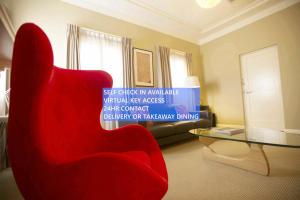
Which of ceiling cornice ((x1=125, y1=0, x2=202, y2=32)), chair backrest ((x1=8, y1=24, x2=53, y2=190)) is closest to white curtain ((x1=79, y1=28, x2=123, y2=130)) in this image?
ceiling cornice ((x1=125, y1=0, x2=202, y2=32))

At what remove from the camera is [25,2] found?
2346mm

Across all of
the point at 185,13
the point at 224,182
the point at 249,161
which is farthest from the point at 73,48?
the point at 249,161

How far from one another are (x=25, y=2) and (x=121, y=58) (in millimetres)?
1711

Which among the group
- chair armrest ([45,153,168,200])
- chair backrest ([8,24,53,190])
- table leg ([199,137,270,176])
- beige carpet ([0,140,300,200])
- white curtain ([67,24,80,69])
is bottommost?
beige carpet ([0,140,300,200])

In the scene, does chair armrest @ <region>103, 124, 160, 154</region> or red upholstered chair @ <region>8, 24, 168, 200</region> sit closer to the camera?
red upholstered chair @ <region>8, 24, 168, 200</region>

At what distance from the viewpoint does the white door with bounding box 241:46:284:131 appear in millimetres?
3408

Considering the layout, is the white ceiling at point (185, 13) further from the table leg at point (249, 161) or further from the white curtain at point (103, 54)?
the table leg at point (249, 161)

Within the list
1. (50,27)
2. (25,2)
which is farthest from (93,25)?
→ (25,2)

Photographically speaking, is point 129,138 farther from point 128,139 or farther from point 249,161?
point 249,161

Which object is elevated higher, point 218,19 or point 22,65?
point 218,19

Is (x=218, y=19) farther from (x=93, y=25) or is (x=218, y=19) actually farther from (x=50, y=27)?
(x=50, y=27)

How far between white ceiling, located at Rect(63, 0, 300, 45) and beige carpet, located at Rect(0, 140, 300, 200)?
307cm

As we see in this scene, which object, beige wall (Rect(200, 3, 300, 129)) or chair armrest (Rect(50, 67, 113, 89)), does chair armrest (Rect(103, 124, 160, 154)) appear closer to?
chair armrest (Rect(50, 67, 113, 89))

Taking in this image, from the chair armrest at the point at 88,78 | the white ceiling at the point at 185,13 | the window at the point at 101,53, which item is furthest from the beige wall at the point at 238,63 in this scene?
the chair armrest at the point at 88,78
